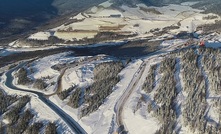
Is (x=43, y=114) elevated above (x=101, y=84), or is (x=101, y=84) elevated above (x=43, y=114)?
(x=101, y=84)

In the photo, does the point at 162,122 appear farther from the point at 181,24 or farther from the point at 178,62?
the point at 181,24

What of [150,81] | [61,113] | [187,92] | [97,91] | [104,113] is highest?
[150,81]

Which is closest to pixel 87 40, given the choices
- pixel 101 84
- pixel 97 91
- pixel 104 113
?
pixel 101 84

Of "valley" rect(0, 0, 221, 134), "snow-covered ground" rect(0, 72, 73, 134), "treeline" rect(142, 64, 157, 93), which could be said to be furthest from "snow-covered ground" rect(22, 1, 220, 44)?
"snow-covered ground" rect(0, 72, 73, 134)

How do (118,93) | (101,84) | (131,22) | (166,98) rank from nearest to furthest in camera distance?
(166,98) < (118,93) < (101,84) < (131,22)

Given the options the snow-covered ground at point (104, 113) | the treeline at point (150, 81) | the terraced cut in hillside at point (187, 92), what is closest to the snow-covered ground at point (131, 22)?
the terraced cut in hillside at point (187, 92)

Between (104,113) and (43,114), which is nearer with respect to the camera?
(104,113)

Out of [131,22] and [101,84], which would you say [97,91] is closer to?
[101,84]

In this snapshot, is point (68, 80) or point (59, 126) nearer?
point (59, 126)

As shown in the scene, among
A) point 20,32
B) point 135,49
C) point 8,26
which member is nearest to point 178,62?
point 135,49
